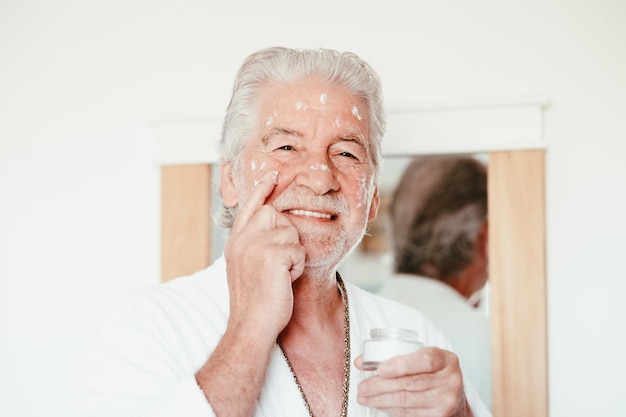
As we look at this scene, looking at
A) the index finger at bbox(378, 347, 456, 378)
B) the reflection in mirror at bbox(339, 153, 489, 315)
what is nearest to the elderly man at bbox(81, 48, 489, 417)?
the index finger at bbox(378, 347, 456, 378)

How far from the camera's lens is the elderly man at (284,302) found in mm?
1307

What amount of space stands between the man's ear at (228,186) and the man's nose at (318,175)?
23cm

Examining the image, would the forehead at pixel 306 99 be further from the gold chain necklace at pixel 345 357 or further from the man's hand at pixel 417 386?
the man's hand at pixel 417 386

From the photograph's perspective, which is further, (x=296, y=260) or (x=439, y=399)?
(x=296, y=260)

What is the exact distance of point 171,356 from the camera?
146 centimetres

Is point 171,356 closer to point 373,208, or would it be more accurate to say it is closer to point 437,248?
point 373,208

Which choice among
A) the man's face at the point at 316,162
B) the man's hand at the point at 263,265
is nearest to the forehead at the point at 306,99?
the man's face at the point at 316,162

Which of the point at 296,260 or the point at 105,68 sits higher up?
the point at 105,68

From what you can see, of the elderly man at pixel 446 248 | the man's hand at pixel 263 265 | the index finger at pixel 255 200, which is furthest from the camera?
the elderly man at pixel 446 248

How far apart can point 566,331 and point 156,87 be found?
1507 mm

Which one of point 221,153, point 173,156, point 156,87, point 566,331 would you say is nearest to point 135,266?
point 173,156

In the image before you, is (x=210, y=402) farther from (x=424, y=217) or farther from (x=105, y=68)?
(x=424, y=217)

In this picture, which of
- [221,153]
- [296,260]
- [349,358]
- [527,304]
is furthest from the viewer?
[527,304]

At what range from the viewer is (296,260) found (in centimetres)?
147
